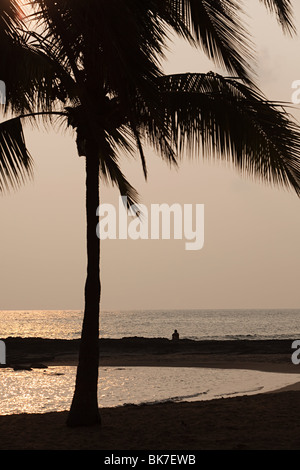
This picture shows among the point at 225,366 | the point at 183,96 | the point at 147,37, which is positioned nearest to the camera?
the point at 147,37

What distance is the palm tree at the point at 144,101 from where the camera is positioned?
32.0 feet

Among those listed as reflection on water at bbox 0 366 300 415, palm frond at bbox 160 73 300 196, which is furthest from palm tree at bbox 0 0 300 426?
reflection on water at bbox 0 366 300 415

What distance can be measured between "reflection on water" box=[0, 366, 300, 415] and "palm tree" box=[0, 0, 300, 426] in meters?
10.8

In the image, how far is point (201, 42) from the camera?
1044 centimetres

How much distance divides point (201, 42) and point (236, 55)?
55 centimetres

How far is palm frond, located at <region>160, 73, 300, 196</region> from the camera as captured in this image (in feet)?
36.1

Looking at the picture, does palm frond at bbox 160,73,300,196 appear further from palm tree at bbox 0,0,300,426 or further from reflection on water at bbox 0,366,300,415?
reflection on water at bbox 0,366,300,415

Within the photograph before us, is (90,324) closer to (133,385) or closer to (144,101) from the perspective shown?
(144,101)

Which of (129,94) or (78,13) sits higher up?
(78,13)

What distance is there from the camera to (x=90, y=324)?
1141cm

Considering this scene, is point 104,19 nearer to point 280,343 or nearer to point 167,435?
point 167,435

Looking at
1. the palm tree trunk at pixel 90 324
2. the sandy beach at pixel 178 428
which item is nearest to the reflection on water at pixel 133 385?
the sandy beach at pixel 178 428

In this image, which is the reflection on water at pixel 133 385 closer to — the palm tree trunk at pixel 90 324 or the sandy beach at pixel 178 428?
the sandy beach at pixel 178 428
